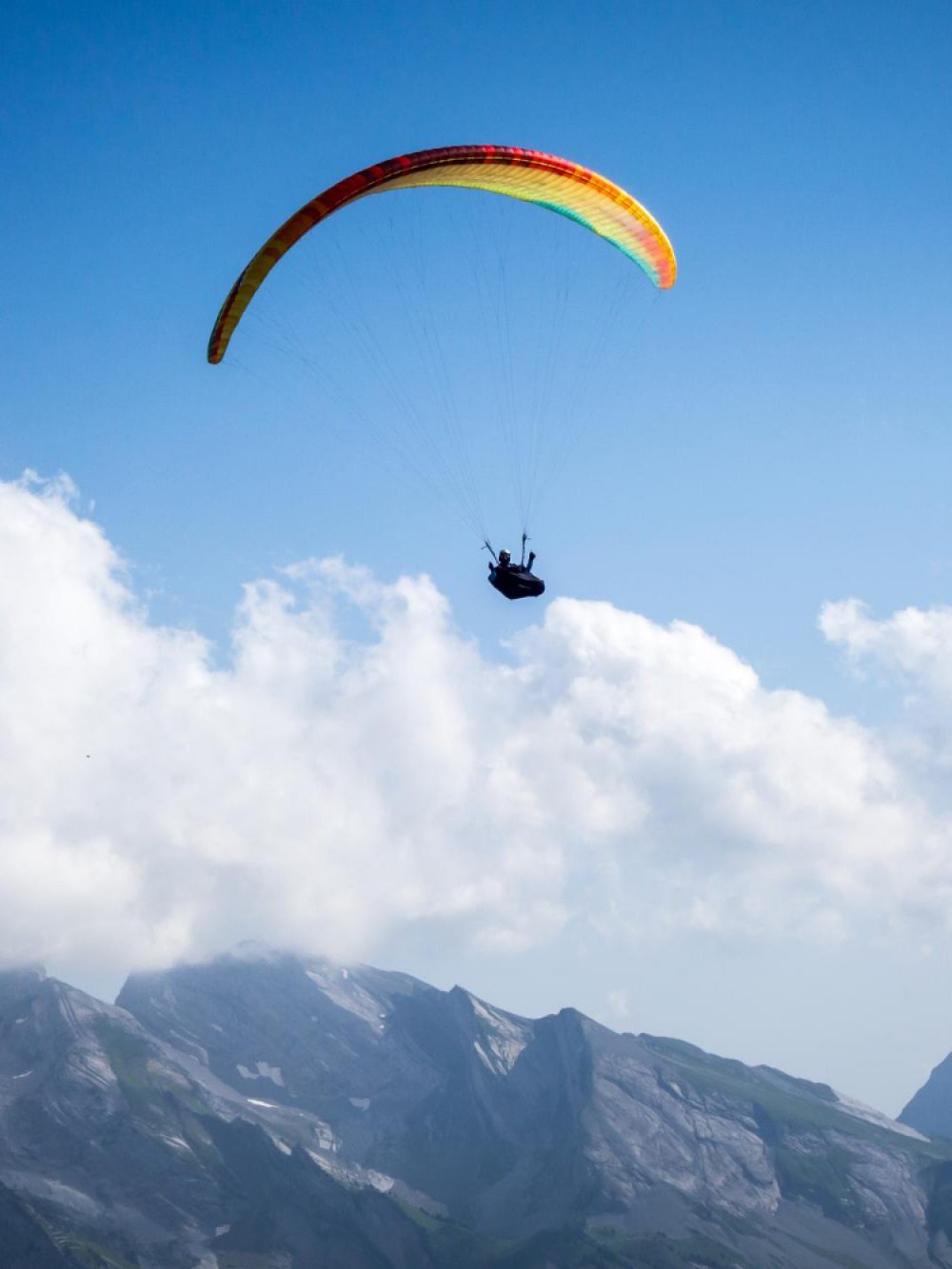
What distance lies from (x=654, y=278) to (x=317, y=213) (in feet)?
66.9

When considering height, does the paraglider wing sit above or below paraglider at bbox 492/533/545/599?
above

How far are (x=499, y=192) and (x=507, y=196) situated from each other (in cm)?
56

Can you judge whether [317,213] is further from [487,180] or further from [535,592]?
[535,592]

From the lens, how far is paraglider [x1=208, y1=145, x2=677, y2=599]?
157 ft

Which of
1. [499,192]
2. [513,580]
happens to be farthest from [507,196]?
[513,580]

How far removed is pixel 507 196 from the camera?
178ft

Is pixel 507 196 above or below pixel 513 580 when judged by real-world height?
above

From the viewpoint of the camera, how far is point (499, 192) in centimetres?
5384

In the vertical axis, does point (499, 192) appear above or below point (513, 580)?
above

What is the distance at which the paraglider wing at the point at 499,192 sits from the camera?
1880 inches

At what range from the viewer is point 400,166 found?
48.3 metres

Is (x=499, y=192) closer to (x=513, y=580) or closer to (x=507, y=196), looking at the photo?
(x=507, y=196)

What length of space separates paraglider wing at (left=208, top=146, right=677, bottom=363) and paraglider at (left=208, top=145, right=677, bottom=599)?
4cm

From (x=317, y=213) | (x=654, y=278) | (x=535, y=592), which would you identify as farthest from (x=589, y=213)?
(x=535, y=592)
